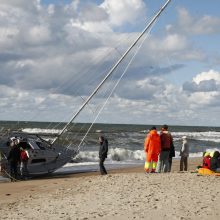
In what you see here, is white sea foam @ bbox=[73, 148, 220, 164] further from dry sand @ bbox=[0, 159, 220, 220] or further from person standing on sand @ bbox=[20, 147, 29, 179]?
dry sand @ bbox=[0, 159, 220, 220]

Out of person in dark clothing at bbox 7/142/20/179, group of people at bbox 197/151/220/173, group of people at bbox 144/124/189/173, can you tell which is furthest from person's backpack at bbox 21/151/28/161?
group of people at bbox 197/151/220/173

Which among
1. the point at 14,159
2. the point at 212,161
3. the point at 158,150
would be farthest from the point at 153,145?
the point at 14,159

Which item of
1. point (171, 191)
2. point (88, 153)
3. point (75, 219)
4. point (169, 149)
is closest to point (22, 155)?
point (169, 149)

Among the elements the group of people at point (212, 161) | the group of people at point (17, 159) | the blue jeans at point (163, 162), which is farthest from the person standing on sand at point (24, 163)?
the group of people at point (212, 161)

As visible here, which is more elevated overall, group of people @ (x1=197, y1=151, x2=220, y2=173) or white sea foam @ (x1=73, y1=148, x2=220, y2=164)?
group of people @ (x1=197, y1=151, x2=220, y2=173)

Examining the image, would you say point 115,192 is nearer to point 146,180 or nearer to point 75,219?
point 146,180

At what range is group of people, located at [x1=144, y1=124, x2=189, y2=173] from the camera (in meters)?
17.8

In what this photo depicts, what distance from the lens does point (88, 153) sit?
38.5 m

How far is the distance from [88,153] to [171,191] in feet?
83.9

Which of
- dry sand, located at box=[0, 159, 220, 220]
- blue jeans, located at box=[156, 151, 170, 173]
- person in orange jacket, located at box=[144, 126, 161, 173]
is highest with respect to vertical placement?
person in orange jacket, located at box=[144, 126, 161, 173]

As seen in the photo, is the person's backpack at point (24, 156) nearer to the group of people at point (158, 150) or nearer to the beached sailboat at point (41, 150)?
the beached sailboat at point (41, 150)

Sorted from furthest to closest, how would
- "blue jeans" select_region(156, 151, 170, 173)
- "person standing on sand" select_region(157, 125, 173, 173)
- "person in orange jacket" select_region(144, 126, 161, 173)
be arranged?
"blue jeans" select_region(156, 151, 170, 173), "person standing on sand" select_region(157, 125, 173, 173), "person in orange jacket" select_region(144, 126, 161, 173)

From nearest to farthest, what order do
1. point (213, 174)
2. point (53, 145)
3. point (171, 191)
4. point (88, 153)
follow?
point (171, 191), point (213, 174), point (53, 145), point (88, 153)

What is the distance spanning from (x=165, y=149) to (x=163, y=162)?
577 mm
